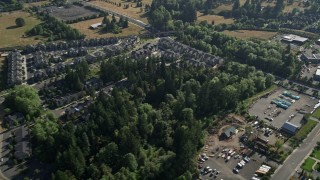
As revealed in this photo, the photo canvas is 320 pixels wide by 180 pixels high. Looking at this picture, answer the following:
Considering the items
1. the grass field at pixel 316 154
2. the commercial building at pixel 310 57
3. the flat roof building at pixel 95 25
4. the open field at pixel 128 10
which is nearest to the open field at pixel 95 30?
the flat roof building at pixel 95 25

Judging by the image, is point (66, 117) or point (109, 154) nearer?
point (109, 154)

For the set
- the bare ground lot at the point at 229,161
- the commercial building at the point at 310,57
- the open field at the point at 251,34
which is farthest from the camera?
the open field at the point at 251,34

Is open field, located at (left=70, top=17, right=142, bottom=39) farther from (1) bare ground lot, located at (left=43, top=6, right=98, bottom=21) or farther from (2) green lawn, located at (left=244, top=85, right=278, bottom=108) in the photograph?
(2) green lawn, located at (left=244, top=85, right=278, bottom=108)

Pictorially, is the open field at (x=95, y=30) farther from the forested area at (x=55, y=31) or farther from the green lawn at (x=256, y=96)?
the green lawn at (x=256, y=96)

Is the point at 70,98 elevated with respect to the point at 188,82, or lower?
lower

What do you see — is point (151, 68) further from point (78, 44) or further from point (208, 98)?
point (78, 44)

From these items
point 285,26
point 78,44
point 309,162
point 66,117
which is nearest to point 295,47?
point 285,26

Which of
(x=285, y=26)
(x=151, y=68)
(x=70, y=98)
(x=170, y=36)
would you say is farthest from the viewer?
(x=285, y=26)
